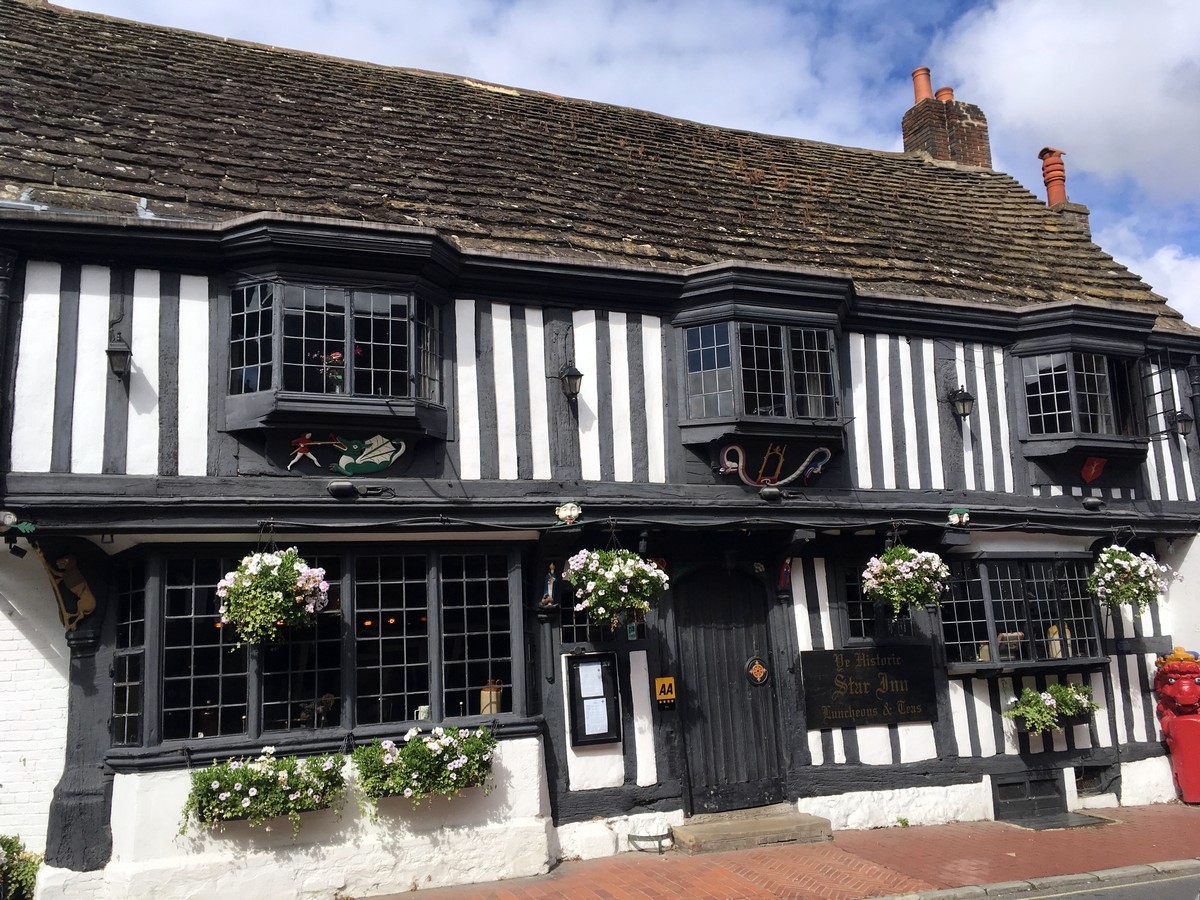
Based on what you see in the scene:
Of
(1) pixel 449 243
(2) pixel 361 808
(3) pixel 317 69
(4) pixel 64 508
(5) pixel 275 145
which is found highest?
(3) pixel 317 69

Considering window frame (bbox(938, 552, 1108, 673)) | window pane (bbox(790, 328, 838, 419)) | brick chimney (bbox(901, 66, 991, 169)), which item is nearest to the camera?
window pane (bbox(790, 328, 838, 419))

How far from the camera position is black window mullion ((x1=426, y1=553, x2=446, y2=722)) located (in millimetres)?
8766

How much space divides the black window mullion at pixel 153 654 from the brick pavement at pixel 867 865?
2669 millimetres

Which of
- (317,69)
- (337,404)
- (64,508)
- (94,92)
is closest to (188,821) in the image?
(64,508)

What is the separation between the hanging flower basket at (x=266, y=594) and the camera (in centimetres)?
780

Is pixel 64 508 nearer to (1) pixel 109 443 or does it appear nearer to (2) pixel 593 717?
(1) pixel 109 443

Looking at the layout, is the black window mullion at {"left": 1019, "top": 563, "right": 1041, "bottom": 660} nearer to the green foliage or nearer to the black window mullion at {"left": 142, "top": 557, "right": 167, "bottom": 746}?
the black window mullion at {"left": 142, "top": 557, "right": 167, "bottom": 746}

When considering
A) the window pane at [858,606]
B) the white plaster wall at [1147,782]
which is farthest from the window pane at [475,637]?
the white plaster wall at [1147,782]

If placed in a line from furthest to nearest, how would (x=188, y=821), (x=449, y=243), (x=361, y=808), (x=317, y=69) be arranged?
(x=317, y=69) → (x=449, y=243) → (x=361, y=808) → (x=188, y=821)

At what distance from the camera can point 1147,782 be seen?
1145cm

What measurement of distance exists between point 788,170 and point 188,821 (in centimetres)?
1158

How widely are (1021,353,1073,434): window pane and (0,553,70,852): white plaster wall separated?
10.8 meters

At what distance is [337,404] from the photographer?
28.3ft

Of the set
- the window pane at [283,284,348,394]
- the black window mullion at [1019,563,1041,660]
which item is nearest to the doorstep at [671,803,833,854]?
the black window mullion at [1019,563,1041,660]
